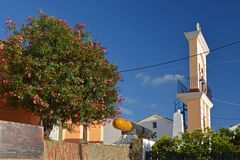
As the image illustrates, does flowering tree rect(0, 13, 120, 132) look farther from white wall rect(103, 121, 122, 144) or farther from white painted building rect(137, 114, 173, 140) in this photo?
white painted building rect(137, 114, 173, 140)

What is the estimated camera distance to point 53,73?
12531mm

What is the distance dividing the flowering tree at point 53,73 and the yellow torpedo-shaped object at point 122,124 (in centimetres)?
275

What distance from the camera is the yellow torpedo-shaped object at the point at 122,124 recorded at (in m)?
16.6

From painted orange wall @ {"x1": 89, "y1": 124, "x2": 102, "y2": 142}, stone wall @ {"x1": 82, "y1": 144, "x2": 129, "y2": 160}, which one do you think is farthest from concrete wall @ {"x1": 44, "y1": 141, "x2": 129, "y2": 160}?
painted orange wall @ {"x1": 89, "y1": 124, "x2": 102, "y2": 142}

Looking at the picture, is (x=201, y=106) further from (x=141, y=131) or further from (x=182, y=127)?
(x=141, y=131)

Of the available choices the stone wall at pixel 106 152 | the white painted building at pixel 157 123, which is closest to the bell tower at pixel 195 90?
the stone wall at pixel 106 152

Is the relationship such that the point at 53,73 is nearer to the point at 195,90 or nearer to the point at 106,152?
the point at 106,152

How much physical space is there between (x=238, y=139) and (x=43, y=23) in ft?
25.6

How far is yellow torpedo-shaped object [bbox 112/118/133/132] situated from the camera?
16.6 meters

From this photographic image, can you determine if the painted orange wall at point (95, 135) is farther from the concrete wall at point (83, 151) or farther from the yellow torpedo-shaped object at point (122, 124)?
the concrete wall at point (83, 151)

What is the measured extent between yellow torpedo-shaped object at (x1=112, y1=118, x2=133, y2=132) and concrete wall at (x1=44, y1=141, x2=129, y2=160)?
1313 mm

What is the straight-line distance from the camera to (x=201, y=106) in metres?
22.1

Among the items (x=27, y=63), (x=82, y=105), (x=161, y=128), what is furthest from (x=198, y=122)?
(x=161, y=128)

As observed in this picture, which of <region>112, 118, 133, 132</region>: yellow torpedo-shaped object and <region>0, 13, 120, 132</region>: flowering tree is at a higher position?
<region>0, 13, 120, 132</region>: flowering tree
